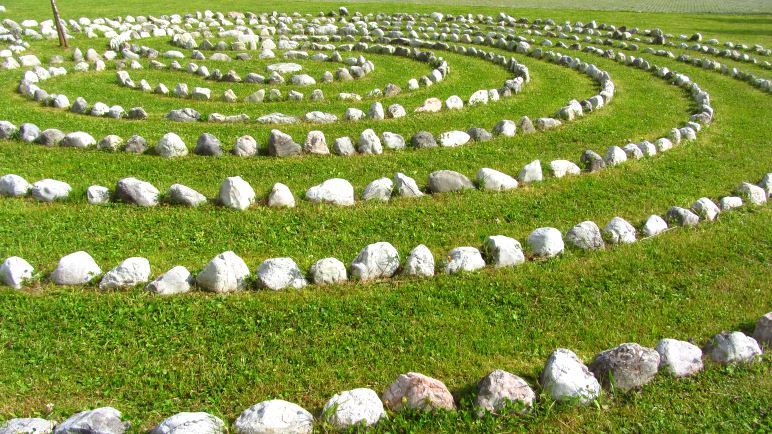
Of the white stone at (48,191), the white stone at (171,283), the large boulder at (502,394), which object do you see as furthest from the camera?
the white stone at (48,191)

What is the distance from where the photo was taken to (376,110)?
15367 mm

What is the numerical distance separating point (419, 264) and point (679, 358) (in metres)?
3.17

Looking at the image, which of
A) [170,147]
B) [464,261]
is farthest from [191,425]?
[170,147]

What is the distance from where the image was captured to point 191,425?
17.7 ft

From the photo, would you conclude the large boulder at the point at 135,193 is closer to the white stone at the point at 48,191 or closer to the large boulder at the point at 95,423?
the white stone at the point at 48,191

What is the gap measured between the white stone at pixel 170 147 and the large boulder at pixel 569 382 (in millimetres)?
8704

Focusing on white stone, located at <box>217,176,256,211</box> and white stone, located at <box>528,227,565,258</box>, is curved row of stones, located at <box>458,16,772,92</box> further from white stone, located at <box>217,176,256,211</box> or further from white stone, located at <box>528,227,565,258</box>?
white stone, located at <box>217,176,256,211</box>

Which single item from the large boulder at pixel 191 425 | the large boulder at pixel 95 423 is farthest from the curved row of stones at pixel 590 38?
the large boulder at pixel 95 423

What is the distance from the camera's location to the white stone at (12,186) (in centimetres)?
1043

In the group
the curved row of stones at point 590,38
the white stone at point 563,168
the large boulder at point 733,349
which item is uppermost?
the large boulder at point 733,349

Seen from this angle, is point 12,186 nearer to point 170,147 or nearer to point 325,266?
point 170,147

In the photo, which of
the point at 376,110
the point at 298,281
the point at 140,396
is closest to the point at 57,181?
the point at 298,281

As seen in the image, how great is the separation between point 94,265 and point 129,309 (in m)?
1.02

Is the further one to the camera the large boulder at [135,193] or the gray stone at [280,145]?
the gray stone at [280,145]
